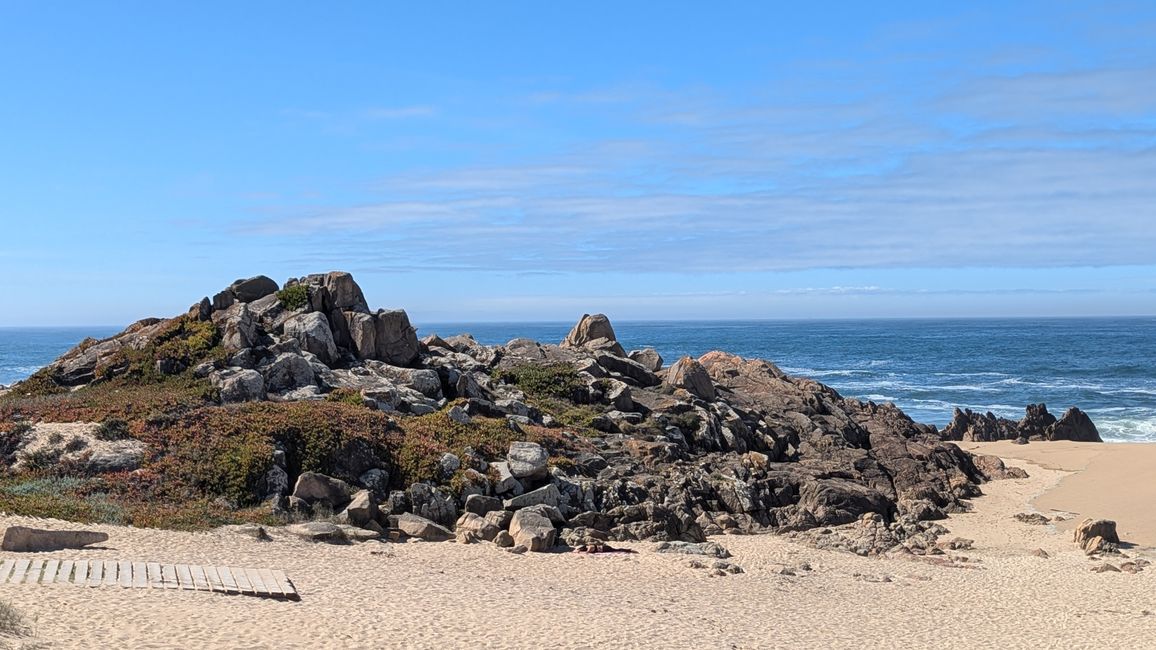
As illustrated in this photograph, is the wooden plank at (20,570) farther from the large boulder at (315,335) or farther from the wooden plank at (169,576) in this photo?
the large boulder at (315,335)

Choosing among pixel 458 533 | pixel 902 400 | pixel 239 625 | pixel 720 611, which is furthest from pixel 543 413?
pixel 902 400

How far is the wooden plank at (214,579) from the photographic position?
52.9 feet

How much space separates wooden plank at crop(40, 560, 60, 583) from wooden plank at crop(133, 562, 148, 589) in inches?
45.8

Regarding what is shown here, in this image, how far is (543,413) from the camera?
114 feet

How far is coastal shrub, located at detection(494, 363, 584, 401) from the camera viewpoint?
3766 cm

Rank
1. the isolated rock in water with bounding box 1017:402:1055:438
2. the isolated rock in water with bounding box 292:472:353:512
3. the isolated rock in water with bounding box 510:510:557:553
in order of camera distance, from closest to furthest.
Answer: the isolated rock in water with bounding box 510:510:557:553, the isolated rock in water with bounding box 292:472:353:512, the isolated rock in water with bounding box 1017:402:1055:438

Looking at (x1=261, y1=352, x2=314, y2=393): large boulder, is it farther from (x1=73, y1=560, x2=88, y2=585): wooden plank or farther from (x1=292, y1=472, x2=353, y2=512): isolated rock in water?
(x1=73, y1=560, x2=88, y2=585): wooden plank

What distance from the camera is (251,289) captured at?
129ft

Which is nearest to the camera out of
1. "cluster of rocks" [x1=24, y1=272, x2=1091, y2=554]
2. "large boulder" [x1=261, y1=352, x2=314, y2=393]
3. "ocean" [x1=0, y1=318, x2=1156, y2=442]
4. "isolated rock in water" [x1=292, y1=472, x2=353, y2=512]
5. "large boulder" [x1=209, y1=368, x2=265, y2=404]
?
"isolated rock in water" [x1=292, y1=472, x2=353, y2=512]

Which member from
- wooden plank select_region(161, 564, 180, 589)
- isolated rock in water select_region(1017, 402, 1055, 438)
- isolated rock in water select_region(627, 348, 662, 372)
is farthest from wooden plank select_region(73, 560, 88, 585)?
isolated rock in water select_region(1017, 402, 1055, 438)

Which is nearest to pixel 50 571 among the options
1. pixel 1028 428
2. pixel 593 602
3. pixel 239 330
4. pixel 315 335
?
pixel 593 602

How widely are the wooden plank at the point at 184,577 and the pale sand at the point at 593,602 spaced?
368 millimetres

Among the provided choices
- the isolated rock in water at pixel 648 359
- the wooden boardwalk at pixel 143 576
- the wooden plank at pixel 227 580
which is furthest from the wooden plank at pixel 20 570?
the isolated rock in water at pixel 648 359

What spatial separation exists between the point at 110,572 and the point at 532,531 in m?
9.29
